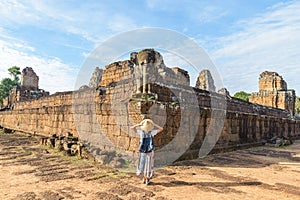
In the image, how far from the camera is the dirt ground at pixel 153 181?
12.8ft

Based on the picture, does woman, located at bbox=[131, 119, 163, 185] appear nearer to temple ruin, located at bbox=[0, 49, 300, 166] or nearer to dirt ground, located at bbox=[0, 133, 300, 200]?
dirt ground, located at bbox=[0, 133, 300, 200]

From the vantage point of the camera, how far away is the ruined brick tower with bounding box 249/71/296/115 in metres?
23.6

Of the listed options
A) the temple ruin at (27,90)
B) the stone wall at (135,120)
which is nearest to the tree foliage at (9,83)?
the temple ruin at (27,90)

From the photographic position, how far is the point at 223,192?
13.4 feet

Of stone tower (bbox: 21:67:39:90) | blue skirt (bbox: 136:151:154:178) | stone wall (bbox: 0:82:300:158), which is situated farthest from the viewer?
stone tower (bbox: 21:67:39:90)

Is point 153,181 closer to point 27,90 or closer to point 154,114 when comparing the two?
point 154,114

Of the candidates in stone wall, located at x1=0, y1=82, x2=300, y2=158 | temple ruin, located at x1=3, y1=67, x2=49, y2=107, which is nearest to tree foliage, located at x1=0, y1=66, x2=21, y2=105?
temple ruin, located at x1=3, y1=67, x2=49, y2=107

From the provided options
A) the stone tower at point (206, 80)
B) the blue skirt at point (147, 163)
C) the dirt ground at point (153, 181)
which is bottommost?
the dirt ground at point (153, 181)

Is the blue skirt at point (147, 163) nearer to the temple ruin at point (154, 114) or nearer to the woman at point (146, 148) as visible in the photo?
the woman at point (146, 148)

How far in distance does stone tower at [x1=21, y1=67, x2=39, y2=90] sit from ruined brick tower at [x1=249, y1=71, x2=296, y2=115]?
85.5 feet

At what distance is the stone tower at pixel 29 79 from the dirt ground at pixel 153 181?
2318 cm

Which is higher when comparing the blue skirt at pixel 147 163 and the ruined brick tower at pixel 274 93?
the ruined brick tower at pixel 274 93

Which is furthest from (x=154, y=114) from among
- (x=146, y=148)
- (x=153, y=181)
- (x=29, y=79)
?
(x=29, y=79)

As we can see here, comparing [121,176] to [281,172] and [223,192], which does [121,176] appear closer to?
[223,192]
